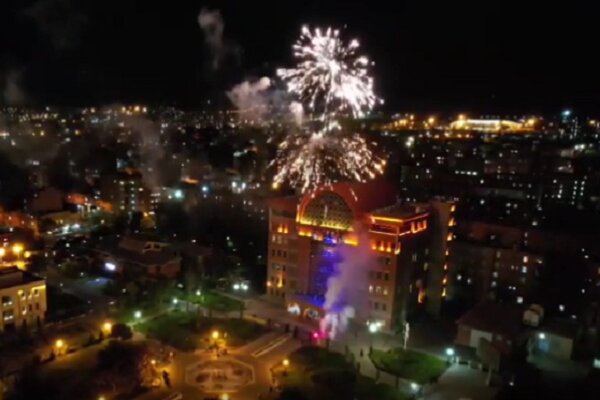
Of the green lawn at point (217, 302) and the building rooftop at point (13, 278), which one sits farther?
the green lawn at point (217, 302)

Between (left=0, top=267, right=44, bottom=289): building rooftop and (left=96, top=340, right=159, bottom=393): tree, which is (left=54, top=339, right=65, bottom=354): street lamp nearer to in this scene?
(left=96, top=340, right=159, bottom=393): tree

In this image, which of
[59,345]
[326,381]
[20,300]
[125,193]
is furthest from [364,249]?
[125,193]

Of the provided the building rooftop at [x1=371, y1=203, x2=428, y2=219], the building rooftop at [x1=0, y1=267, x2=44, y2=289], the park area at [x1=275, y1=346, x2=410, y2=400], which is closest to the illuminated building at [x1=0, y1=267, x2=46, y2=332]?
the building rooftop at [x1=0, y1=267, x2=44, y2=289]

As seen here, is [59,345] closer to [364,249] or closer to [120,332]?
[120,332]

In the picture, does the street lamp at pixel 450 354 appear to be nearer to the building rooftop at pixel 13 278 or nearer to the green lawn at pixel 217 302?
the green lawn at pixel 217 302

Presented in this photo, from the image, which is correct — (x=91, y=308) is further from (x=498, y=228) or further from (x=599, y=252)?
(x=599, y=252)

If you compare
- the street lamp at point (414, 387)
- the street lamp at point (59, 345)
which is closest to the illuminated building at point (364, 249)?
the street lamp at point (414, 387)

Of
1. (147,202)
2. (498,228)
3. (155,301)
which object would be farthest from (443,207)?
(147,202)
